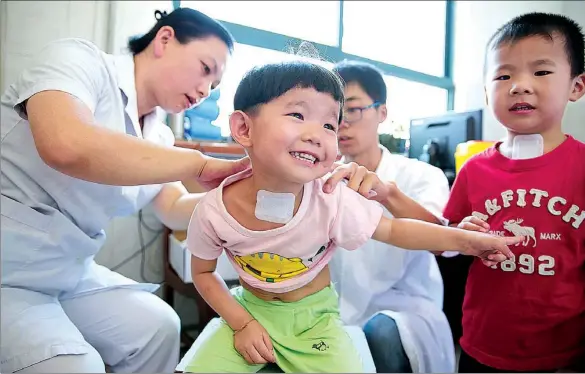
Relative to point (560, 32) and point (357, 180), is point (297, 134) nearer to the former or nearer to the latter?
point (357, 180)

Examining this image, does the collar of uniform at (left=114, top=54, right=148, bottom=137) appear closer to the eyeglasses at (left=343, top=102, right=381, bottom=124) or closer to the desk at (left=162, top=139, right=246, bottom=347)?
the desk at (left=162, top=139, right=246, bottom=347)

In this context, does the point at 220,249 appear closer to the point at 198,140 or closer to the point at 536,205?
the point at 198,140

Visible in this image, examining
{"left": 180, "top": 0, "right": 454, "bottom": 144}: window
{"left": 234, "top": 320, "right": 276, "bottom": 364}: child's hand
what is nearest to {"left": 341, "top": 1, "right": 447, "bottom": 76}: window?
{"left": 180, "top": 0, "right": 454, "bottom": 144}: window

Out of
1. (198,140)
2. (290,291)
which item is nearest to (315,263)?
(290,291)

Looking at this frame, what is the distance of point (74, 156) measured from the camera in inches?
21.8

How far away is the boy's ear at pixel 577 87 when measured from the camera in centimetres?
56

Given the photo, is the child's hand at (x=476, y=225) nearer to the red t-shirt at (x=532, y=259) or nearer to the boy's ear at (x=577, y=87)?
the red t-shirt at (x=532, y=259)

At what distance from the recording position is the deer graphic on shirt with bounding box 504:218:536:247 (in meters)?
0.58

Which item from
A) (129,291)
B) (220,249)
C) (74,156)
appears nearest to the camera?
(74,156)

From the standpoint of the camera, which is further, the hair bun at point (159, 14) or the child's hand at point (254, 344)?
the hair bun at point (159, 14)

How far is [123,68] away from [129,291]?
44cm

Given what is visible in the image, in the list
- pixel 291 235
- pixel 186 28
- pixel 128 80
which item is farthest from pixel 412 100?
pixel 128 80

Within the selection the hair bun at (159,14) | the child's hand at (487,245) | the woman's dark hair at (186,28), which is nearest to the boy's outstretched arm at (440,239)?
the child's hand at (487,245)

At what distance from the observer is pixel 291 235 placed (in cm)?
59
